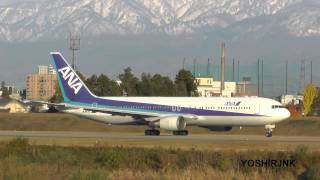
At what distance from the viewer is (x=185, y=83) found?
5433 inches

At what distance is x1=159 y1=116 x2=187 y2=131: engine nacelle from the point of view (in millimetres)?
67250

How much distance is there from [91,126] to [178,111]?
18505 millimetres

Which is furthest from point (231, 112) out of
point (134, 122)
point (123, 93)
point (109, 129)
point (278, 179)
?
point (123, 93)

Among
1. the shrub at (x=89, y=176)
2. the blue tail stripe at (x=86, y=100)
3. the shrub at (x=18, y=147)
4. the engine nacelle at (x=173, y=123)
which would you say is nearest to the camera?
the shrub at (x=89, y=176)

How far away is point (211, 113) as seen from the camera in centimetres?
6844

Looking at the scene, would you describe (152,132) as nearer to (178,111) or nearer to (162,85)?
(178,111)

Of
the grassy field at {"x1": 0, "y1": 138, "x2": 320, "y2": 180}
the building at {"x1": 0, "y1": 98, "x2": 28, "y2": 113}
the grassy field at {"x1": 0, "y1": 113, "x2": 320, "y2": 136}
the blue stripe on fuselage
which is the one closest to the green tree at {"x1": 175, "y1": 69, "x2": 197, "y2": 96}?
the building at {"x1": 0, "y1": 98, "x2": 28, "y2": 113}

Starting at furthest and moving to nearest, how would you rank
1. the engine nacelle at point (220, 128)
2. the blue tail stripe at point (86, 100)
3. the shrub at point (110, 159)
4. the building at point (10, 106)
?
the building at point (10, 106), the engine nacelle at point (220, 128), the blue tail stripe at point (86, 100), the shrub at point (110, 159)

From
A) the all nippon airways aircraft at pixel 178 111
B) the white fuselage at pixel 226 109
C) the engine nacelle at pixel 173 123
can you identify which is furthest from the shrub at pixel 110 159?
the white fuselage at pixel 226 109

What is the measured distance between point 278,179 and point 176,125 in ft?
103

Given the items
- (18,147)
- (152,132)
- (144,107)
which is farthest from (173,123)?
(18,147)

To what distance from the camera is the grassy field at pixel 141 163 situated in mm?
36125

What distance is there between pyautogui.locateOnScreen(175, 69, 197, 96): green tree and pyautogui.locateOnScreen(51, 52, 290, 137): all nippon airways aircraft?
62.7 m

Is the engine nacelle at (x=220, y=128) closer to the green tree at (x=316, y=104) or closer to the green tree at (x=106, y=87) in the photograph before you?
the green tree at (x=106, y=87)
